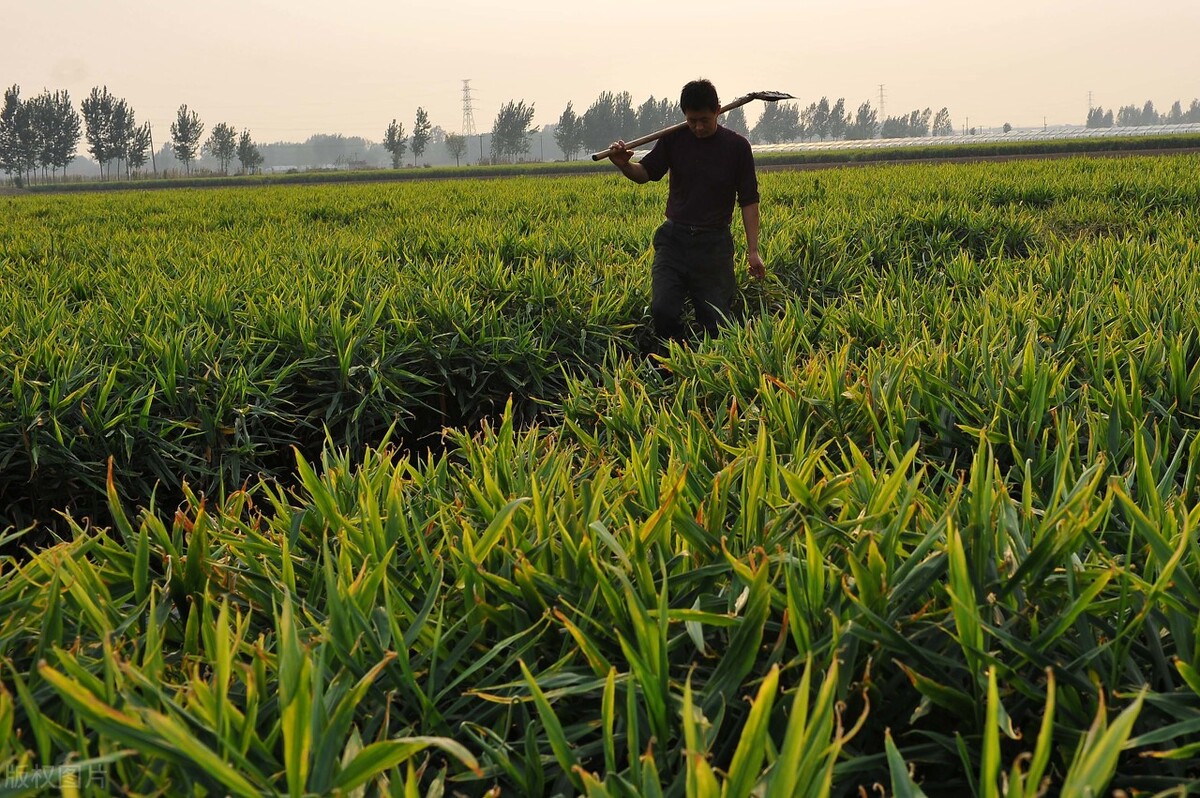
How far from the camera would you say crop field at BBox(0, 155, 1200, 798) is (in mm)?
948

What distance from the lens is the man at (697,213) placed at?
4.46 meters

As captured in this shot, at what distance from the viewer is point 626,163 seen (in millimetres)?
4363

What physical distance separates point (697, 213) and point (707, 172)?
0.22 metres

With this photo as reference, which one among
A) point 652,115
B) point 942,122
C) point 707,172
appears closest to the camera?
point 707,172

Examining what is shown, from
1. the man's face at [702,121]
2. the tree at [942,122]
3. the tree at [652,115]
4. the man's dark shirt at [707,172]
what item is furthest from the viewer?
the tree at [942,122]

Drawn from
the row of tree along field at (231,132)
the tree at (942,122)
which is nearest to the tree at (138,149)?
the row of tree along field at (231,132)

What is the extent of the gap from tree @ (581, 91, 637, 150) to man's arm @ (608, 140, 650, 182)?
3460 inches

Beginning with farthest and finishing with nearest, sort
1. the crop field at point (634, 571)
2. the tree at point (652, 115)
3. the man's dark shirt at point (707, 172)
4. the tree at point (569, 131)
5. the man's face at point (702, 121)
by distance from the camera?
the tree at point (652, 115) → the tree at point (569, 131) → the man's dark shirt at point (707, 172) → the man's face at point (702, 121) → the crop field at point (634, 571)

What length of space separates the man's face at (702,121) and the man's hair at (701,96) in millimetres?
23

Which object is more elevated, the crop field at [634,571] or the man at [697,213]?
the man at [697,213]

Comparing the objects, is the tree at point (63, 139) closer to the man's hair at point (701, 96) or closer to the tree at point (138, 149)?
the tree at point (138, 149)

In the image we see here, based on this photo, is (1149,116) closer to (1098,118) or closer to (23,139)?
(1098,118)

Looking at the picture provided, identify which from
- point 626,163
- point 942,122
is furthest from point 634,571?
point 942,122

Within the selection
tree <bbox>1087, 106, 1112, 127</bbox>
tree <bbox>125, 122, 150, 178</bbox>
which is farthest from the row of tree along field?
tree <bbox>1087, 106, 1112, 127</bbox>
